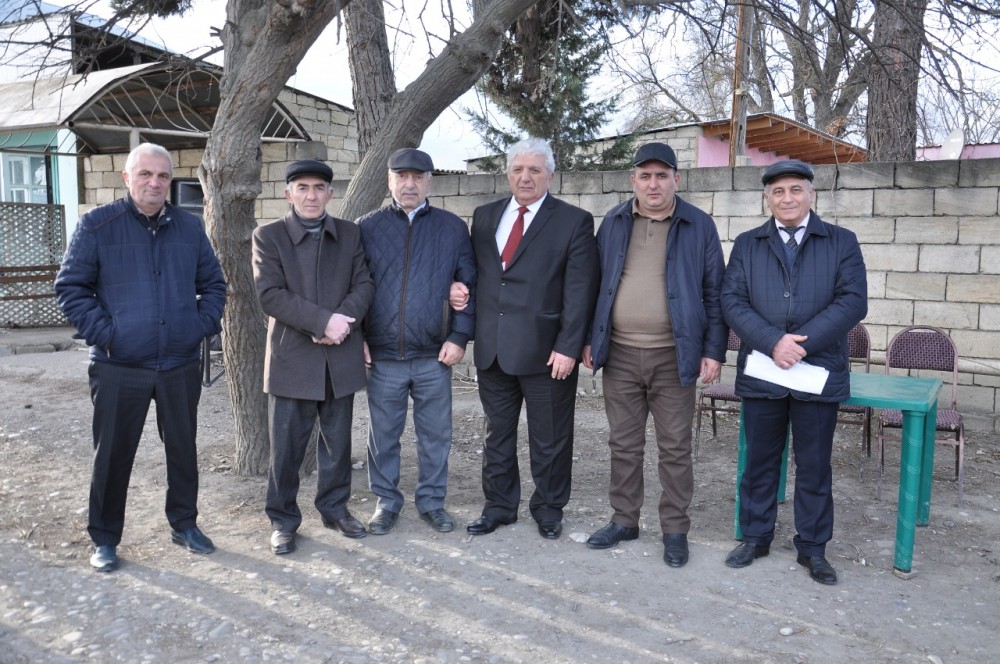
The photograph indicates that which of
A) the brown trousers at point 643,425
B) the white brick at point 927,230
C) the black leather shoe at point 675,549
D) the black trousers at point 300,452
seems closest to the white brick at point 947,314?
the white brick at point 927,230

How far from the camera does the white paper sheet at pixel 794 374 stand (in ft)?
11.9

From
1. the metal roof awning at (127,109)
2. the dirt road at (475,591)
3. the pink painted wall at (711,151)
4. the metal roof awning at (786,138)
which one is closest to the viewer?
the dirt road at (475,591)

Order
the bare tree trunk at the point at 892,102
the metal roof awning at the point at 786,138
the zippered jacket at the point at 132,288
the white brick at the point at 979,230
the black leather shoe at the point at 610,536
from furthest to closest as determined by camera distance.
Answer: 1. the metal roof awning at the point at 786,138
2. the bare tree trunk at the point at 892,102
3. the white brick at the point at 979,230
4. the black leather shoe at the point at 610,536
5. the zippered jacket at the point at 132,288

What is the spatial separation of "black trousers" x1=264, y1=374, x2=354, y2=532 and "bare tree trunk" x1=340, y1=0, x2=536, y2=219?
168cm

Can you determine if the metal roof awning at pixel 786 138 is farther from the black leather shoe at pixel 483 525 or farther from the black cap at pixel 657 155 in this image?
the black leather shoe at pixel 483 525

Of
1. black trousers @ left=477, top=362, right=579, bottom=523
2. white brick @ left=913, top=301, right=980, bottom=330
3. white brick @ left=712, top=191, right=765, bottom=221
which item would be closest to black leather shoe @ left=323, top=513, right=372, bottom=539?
black trousers @ left=477, top=362, right=579, bottom=523

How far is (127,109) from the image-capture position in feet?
35.9

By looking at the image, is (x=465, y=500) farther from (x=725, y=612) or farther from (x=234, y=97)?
(x=234, y=97)

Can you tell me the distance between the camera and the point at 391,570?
12.3ft

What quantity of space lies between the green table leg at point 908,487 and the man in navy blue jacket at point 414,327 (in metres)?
2.11

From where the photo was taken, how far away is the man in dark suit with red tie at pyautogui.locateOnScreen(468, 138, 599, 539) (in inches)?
158

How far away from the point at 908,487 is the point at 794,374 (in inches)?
28.9

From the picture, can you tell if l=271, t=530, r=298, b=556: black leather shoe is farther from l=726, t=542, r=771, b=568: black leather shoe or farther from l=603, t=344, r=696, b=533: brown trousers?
l=726, t=542, r=771, b=568: black leather shoe

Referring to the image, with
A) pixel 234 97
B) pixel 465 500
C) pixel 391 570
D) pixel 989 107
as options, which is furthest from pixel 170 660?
pixel 989 107
